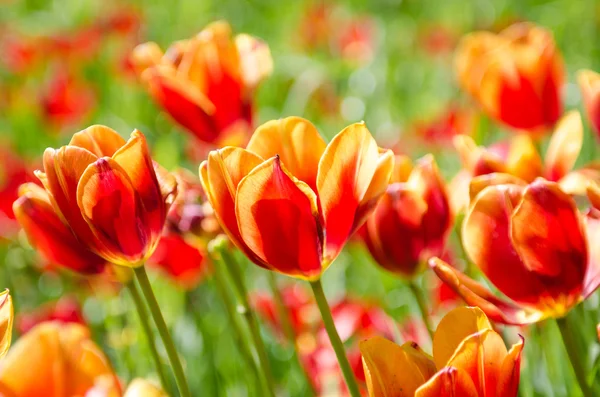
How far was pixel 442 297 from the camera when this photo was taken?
117cm

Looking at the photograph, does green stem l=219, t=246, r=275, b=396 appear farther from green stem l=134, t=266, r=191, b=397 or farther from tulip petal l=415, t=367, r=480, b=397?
tulip petal l=415, t=367, r=480, b=397

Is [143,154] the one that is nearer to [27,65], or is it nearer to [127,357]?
[127,357]

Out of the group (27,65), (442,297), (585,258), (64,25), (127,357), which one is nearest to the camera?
(585,258)

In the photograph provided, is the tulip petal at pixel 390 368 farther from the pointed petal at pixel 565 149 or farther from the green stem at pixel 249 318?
the pointed petal at pixel 565 149

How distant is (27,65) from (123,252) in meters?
2.31

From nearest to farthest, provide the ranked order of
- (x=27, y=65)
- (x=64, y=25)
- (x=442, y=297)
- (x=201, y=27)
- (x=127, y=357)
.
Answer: (x=127, y=357) < (x=442, y=297) < (x=27, y=65) < (x=201, y=27) < (x=64, y=25)

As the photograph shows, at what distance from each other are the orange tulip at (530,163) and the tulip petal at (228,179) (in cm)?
21

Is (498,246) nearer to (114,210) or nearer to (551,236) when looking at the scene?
(551,236)

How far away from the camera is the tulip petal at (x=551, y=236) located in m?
0.60

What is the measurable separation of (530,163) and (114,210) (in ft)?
1.21

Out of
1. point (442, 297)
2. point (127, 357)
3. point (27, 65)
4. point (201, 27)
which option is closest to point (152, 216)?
point (127, 357)

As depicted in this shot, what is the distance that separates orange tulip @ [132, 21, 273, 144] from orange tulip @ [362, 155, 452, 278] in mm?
311

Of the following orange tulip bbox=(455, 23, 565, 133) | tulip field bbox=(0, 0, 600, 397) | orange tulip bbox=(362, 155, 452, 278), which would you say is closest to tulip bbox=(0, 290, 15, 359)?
tulip field bbox=(0, 0, 600, 397)

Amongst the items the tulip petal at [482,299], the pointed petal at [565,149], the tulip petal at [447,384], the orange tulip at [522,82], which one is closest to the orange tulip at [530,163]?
the pointed petal at [565,149]
